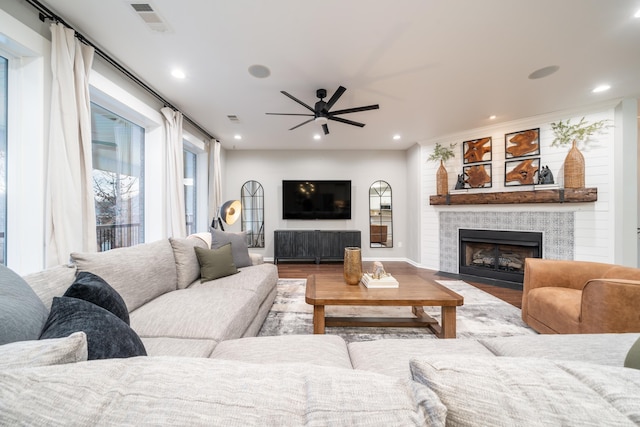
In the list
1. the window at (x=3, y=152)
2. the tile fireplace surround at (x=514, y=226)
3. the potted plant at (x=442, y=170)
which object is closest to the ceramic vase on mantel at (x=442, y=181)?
the potted plant at (x=442, y=170)

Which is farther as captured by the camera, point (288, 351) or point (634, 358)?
point (288, 351)

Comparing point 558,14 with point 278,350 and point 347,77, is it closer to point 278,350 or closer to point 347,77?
point 347,77

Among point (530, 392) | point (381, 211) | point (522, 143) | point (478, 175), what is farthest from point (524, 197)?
point (530, 392)

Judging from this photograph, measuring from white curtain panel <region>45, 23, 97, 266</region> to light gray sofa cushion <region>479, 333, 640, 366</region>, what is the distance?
289 cm

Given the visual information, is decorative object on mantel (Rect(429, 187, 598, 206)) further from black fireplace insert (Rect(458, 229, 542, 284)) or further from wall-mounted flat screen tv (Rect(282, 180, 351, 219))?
wall-mounted flat screen tv (Rect(282, 180, 351, 219))

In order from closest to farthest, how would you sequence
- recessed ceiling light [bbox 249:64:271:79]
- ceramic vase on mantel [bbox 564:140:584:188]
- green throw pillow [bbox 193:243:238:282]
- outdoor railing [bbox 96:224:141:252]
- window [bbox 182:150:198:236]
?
green throw pillow [bbox 193:243:238:282] < recessed ceiling light [bbox 249:64:271:79] < outdoor railing [bbox 96:224:141:252] < ceramic vase on mantel [bbox 564:140:584:188] < window [bbox 182:150:198:236]

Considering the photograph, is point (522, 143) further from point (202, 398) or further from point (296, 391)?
point (202, 398)

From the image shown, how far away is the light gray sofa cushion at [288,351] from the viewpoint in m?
1.00

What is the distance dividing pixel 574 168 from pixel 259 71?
430cm

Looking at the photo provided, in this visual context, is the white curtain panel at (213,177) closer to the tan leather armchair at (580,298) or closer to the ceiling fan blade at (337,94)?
the ceiling fan blade at (337,94)

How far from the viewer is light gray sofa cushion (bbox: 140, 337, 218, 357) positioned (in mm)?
1122

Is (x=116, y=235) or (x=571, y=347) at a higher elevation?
(x=116, y=235)

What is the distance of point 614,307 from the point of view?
1505 mm

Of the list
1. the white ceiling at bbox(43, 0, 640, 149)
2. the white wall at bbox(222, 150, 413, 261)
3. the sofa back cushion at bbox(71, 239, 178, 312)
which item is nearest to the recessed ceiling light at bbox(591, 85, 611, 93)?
the white ceiling at bbox(43, 0, 640, 149)
